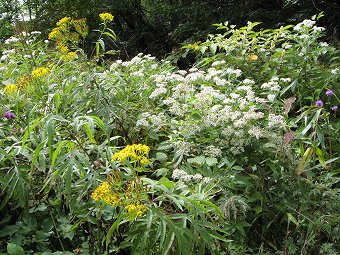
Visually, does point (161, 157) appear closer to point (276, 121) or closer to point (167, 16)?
point (276, 121)

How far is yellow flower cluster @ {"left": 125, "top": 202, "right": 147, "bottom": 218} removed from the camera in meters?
1.68

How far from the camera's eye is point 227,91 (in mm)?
3293

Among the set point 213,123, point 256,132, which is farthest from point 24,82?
point 256,132

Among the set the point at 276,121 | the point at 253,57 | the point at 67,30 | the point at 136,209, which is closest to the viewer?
the point at 136,209

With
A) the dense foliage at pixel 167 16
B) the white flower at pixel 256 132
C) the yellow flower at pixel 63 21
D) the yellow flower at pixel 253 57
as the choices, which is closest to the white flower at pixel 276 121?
the white flower at pixel 256 132

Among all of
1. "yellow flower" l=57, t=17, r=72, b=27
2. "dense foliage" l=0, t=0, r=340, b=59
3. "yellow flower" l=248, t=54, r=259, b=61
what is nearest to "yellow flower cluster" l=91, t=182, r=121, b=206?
"yellow flower" l=57, t=17, r=72, b=27

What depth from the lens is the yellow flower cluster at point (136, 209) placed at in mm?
1676

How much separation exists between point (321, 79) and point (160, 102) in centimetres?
150

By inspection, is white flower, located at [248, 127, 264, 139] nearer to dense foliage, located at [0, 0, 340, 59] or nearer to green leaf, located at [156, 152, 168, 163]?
green leaf, located at [156, 152, 168, 163]

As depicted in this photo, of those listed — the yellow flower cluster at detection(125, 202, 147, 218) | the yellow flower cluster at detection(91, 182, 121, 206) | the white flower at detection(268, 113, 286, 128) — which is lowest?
the white flower at detection(268, 113, 286, 128)

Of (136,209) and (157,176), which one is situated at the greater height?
(136,209)

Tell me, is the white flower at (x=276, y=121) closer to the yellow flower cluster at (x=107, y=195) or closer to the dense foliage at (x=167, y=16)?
the yellow flower cluster at (x=107, y=195)

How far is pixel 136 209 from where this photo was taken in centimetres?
169

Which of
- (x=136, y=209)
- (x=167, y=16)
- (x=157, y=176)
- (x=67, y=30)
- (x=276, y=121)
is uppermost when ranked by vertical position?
(x=67, y=30)
